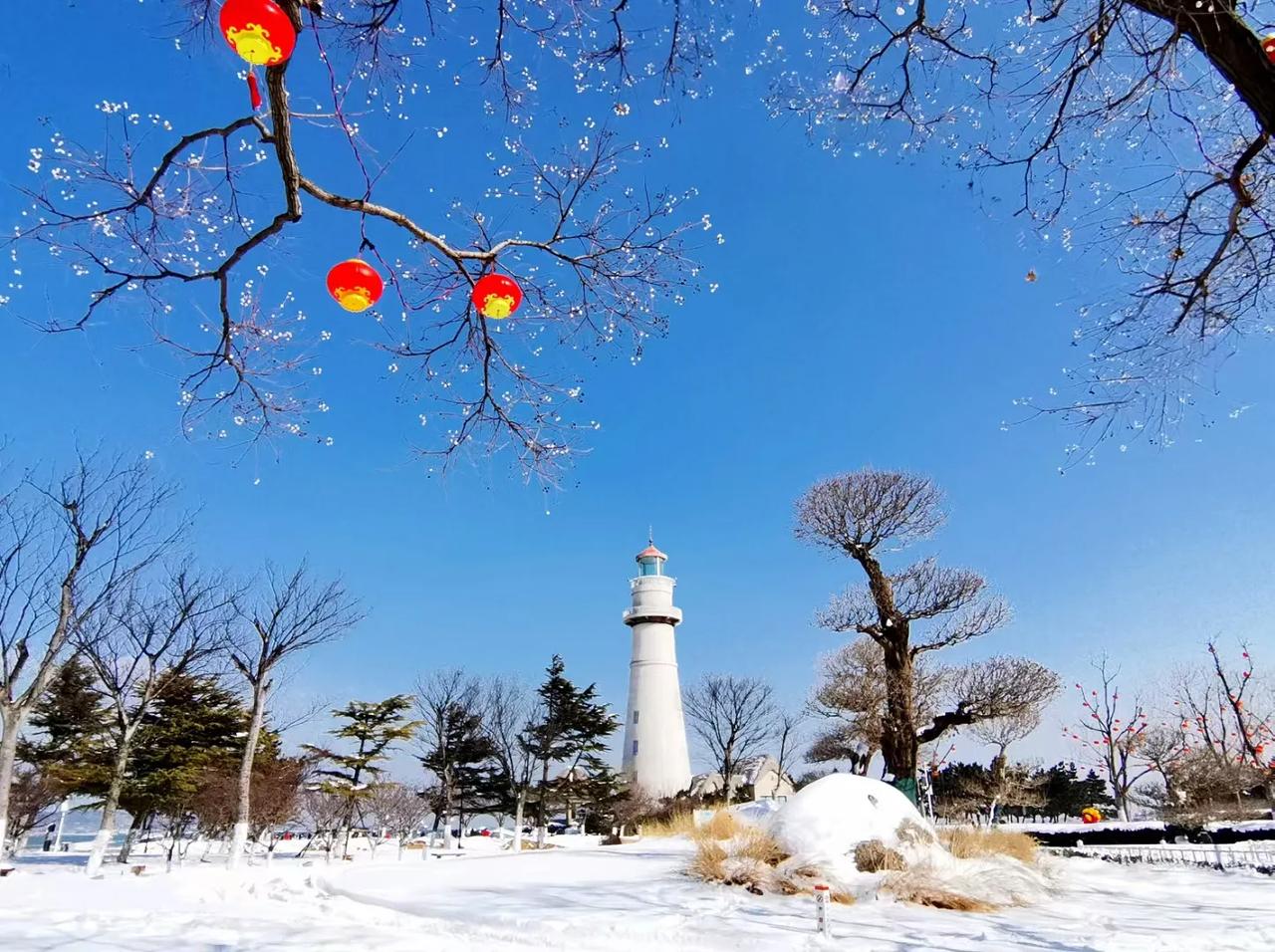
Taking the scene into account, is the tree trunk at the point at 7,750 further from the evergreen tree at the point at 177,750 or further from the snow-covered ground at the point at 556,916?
the evergreen tree at the point at 177,750

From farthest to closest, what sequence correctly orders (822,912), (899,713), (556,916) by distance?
(899,713)
(556,916)
(822,912)

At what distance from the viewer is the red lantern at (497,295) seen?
3.55m

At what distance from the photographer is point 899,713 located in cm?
1602

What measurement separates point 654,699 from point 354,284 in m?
33.0

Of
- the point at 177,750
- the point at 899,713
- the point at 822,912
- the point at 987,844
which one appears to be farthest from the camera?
the point at 177,750

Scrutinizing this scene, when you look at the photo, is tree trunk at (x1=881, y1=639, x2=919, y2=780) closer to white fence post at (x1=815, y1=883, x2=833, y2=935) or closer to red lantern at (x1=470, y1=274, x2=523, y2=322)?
white fence post at (x1=815, y1=883, x2=833, y2=935)

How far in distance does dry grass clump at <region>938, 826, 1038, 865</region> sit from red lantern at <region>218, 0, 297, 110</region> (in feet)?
43.2

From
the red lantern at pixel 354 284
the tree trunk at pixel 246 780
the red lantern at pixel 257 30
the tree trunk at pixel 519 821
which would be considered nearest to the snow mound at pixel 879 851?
the red lantern at pixel 354 284

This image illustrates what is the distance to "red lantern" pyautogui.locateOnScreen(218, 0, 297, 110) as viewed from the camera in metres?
2.52

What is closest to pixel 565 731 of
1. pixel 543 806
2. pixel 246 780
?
pixel 543 806

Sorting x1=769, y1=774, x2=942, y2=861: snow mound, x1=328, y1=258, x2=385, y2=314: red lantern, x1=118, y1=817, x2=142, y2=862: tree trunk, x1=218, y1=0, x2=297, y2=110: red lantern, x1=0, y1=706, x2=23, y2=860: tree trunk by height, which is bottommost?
x1=118, y1=817, x2=142, y2=862: tree trunk

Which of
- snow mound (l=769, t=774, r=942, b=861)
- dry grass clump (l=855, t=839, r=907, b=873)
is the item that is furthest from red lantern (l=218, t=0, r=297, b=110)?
dry grass clump (l=855, t=839, r=907, b=873)

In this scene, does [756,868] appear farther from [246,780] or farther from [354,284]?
[246,780]

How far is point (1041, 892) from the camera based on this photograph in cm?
983
